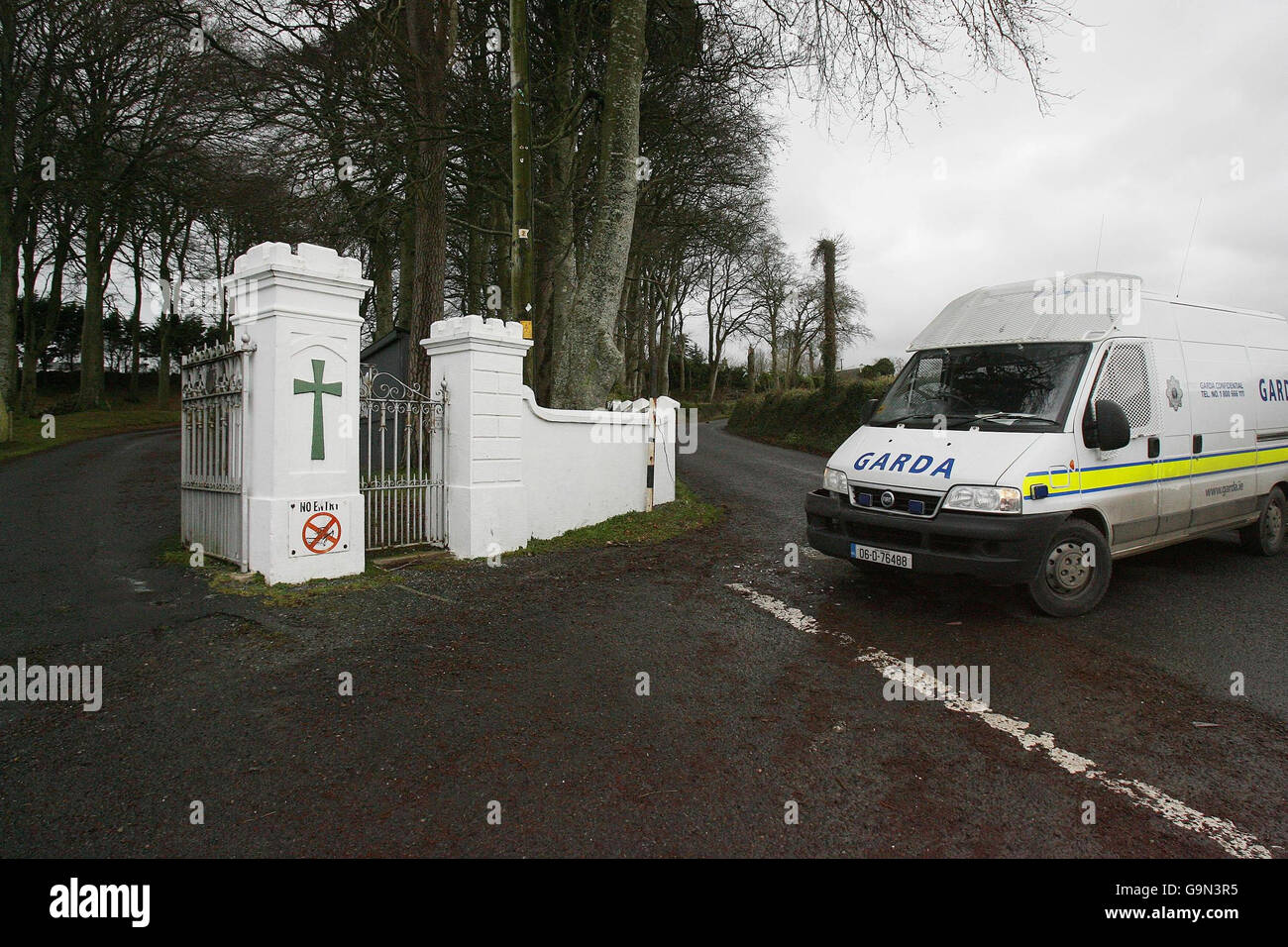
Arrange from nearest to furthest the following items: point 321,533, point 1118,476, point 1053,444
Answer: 1. point 1053,444
2. point 1118,476
3. point 321,533

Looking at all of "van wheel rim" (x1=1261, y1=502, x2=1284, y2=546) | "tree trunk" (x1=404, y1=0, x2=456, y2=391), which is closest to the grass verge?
"tree trunk" (x1=404, y1=0, x2=456, y2=391)

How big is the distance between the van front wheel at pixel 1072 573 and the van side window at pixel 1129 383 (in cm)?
110

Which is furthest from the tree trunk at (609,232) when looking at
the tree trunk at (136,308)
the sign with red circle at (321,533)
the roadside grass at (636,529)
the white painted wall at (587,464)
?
the tree trunk at (136,308)

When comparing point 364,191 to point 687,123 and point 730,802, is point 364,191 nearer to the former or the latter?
point 687,123

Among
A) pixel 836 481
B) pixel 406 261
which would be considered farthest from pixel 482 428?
pixel 406 261

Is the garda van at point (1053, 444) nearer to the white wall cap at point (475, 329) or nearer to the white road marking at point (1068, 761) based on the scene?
the white road marking at point (1068, 761)

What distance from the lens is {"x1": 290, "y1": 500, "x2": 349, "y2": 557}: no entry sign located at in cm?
680

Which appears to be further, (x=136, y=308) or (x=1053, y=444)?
(x=136, y=308)

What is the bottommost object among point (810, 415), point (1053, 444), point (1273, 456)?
A: point (1273, 456)

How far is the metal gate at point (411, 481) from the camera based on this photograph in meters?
8.02

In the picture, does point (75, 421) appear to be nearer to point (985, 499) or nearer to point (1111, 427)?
point (985, 499)

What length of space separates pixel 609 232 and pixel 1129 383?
7.01 meters

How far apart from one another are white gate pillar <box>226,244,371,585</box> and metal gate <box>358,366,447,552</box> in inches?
28.9

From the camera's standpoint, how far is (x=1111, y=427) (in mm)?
5875
